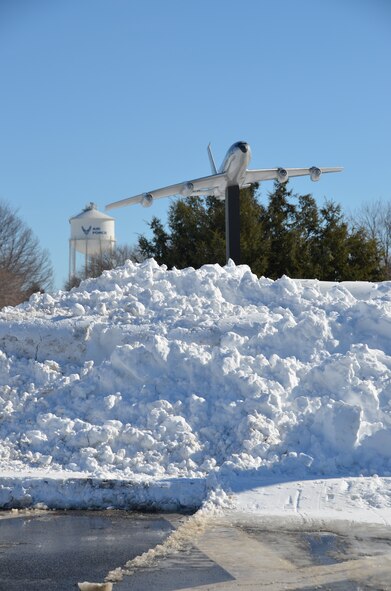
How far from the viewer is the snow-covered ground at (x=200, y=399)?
7.47 m

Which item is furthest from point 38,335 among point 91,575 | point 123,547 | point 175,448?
point 91,575

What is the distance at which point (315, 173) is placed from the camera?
21.1 metres

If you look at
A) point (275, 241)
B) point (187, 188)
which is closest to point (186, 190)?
point (187, 188)

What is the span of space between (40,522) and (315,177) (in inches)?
624

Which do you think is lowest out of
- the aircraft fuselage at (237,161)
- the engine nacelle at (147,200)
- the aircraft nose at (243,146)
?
the engine nacelle at (147,200)

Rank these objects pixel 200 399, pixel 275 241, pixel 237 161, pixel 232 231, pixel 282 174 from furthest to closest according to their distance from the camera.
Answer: pixel 275 241 < pixel 282 174 < pixel 232 231 < pixel 237 161 < pixel 200 399

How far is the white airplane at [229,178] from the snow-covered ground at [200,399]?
753cm

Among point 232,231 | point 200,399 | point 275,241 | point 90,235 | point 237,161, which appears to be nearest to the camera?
point 200,399

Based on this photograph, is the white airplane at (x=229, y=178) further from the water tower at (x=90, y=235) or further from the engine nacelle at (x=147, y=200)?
the water tower at (x=90, y=235)

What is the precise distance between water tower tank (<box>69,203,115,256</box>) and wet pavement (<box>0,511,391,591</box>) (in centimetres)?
4017

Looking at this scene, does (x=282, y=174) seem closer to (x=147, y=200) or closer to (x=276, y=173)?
(x=276, y=173)

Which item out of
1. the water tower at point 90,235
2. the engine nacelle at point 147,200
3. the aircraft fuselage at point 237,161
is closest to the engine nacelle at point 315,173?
the aircraft fuselage at point 237,161

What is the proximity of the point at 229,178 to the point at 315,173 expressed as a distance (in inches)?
116

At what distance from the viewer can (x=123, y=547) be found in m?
5.82
